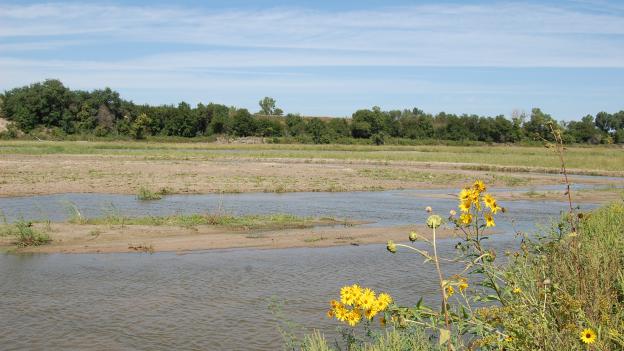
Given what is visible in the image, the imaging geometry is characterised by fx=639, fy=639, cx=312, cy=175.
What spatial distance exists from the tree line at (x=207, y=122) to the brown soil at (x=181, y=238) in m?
69.9

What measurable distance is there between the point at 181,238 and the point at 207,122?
86.9 meters

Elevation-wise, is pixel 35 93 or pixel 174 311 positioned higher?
pixel 35 93

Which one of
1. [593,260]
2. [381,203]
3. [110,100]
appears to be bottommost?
[381,203]

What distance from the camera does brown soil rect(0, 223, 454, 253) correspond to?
14.1m

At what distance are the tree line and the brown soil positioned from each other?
69.9 meters

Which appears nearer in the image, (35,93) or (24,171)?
(24,171)

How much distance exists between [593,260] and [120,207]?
59.9 ft

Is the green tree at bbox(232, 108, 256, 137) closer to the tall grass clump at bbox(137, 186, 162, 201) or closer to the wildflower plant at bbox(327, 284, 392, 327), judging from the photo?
the tall grass clump at bbox(137, 186, 162, 201)

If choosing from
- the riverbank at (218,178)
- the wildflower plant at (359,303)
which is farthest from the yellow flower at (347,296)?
the riverbank at (218,178)

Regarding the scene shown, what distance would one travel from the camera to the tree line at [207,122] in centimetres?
8850

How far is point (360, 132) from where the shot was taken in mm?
102500

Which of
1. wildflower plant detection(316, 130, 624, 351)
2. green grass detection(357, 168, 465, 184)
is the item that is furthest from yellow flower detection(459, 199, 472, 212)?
green grass detection(357, 168, 465, 184)

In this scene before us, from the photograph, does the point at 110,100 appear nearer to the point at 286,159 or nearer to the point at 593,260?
the point at 286,159

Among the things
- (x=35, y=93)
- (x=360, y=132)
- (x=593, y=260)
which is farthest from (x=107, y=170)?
(x=360, y=132)
